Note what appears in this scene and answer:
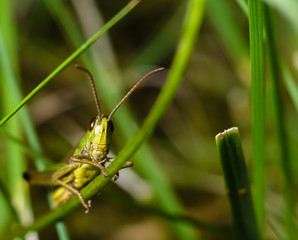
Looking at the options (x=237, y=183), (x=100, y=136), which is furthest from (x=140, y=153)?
(x=237, y=183)

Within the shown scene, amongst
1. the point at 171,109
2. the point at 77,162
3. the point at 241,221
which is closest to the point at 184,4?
the point at 171,109

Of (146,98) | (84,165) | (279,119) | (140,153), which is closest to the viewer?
(279,119)

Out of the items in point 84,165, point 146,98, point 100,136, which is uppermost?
point 100,136

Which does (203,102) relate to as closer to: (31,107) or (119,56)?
(119,56)

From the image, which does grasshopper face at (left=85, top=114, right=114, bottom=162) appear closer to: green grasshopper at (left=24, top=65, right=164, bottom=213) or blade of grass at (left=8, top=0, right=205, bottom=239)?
green grasshopper at (left=24, top=65, right=164, bottom=213)

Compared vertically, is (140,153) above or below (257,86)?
below

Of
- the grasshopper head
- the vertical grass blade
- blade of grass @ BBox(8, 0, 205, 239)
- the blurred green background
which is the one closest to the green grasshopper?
the grasshopper head

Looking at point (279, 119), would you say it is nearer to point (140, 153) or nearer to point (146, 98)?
point (140, 153)
